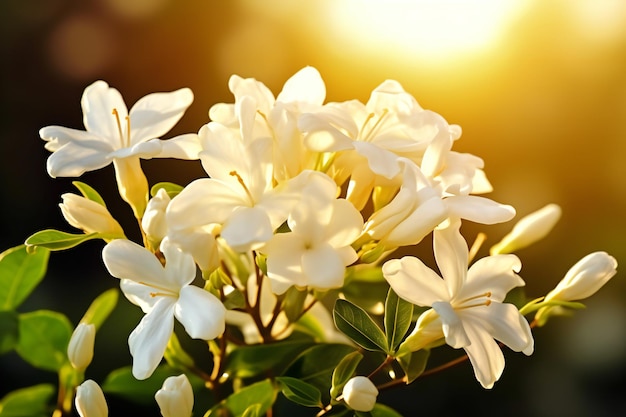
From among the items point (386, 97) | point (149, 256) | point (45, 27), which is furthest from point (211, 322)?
point (45, 27)

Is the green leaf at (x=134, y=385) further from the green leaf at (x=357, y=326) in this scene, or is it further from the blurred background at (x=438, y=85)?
the blurred background at (x=438, y=85)

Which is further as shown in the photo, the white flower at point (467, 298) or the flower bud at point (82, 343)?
the flower bud at point (82, 343)

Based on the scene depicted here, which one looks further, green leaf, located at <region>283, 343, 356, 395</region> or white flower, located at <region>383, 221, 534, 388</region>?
green leaf, located at <region>283, 343, 356, 395</region>

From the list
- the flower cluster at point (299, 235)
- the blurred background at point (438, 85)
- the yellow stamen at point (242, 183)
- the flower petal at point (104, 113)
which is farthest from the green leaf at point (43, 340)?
the blurred background at point (438, 85)

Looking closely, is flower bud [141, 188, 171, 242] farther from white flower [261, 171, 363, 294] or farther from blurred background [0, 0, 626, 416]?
blurred background [0, 0, 626, 416]

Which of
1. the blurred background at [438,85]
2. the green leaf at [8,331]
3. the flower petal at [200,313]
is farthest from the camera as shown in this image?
the blurred background at [438,85]

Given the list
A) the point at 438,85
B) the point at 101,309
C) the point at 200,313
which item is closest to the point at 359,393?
the point at 200,313

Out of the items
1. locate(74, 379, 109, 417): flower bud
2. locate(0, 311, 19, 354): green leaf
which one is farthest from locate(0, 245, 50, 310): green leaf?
locate(74, 379, 109, 417): flower bud

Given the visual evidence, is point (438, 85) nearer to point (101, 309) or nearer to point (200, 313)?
point (101, 309)
